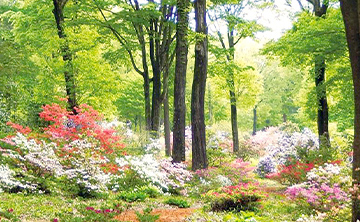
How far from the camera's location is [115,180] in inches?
377

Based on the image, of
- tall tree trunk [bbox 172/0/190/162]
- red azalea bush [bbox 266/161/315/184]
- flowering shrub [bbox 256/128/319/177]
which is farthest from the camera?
flowering shrub [bbox 256/128/319/177]

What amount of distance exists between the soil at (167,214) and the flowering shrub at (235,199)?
564 millimetres

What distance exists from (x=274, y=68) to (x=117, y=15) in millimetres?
31479

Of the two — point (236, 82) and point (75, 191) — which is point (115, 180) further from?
point (236, 82)

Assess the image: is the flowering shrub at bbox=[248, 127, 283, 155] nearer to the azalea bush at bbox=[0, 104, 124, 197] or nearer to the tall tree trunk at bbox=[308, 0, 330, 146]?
the tall tree trunk at bbox=[308, 0, 330, 146]

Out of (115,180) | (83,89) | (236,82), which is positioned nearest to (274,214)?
(115,180)

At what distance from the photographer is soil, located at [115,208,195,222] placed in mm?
6566

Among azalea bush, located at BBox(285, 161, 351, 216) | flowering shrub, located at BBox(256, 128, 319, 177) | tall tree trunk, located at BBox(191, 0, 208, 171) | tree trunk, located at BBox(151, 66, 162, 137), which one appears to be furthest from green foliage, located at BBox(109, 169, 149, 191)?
tree trunk, located at BBox(151, 66, 162, 137)

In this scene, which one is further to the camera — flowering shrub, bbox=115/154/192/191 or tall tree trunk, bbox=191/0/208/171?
tall tree trunk, bbox=191/0/208/171

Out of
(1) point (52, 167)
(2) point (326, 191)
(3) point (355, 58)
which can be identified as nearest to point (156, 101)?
(1) point (52, 167)

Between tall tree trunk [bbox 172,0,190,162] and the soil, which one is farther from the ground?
tall tree trunk [bbox 172,0,190,162]

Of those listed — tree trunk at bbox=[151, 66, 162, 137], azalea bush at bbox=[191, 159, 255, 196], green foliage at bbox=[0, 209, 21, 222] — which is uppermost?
tree trunk at bbox=[151, 66, 162, 137]

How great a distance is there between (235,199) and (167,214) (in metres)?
1.50

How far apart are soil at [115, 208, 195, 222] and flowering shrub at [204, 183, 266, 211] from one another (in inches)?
22.2
